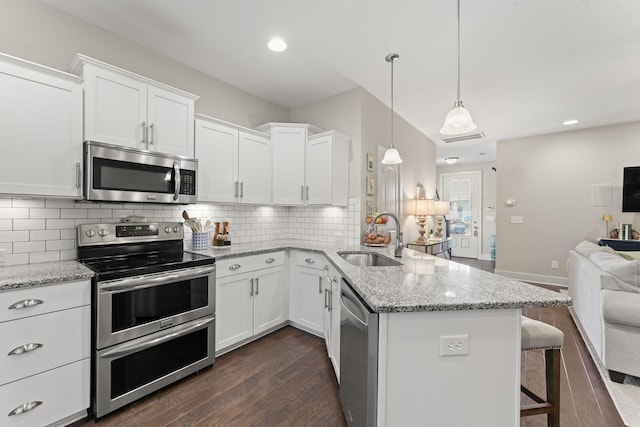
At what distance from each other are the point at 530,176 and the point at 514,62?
3.39m

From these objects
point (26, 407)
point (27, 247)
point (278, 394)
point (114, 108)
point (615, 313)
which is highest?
point (114, 108)

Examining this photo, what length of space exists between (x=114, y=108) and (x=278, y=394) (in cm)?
239

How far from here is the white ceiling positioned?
2.08 m

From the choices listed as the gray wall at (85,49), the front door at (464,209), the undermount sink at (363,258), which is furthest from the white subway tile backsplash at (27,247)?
the front door at (464,209)

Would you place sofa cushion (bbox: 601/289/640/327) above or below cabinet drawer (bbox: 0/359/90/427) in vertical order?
above

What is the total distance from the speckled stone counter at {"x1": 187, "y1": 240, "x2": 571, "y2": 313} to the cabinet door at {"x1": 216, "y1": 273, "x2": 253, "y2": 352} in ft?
3.66

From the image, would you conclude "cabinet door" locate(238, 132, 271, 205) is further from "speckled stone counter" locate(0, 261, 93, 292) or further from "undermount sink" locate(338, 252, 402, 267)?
"speckled stone counter" locate(0, 261, 93, 292)

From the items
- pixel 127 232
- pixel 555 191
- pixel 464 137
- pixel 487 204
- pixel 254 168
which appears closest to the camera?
pixel 127 232

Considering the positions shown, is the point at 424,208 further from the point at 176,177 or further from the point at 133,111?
the point at 133,111

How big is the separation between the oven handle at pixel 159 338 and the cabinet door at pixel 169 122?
1415 mm

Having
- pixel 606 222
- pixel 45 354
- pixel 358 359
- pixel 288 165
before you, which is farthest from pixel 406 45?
pixel 606 222

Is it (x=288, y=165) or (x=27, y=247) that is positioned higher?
(x=288, y=165)

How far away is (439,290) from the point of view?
1.37m

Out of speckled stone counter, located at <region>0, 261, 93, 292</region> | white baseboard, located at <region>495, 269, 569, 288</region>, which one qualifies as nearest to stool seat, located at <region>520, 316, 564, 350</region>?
speckled stone counter, located at <region>0, 261, 93, 292</region>
